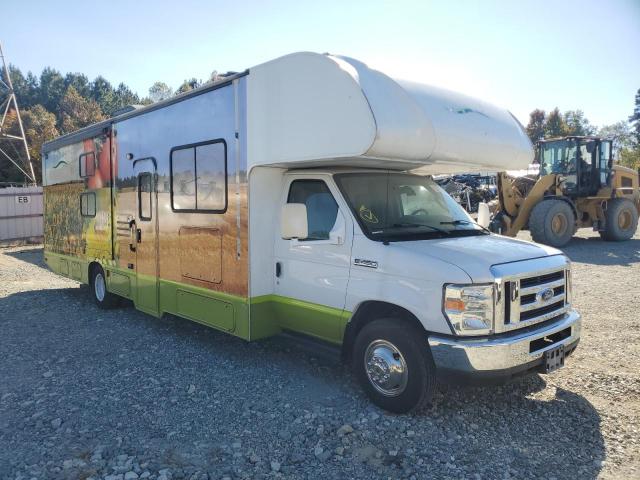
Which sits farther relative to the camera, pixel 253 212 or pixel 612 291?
pixel 612 291

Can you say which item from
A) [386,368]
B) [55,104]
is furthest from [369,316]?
[55,104]

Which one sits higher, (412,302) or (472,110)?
(472,110)

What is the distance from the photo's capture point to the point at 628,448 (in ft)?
13.0

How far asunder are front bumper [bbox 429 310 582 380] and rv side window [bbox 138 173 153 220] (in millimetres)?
4502

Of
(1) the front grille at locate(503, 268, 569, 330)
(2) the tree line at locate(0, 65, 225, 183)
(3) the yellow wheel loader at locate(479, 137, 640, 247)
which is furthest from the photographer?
(2) the tree line at locate(0, 65, 225, 183)

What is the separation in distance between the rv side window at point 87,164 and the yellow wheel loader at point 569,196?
424 inches

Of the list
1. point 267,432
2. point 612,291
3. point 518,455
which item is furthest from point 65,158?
point 612,291

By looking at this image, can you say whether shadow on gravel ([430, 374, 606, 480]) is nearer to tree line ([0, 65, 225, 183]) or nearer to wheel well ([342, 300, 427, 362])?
wheel well ([342, 300, 427, 362])

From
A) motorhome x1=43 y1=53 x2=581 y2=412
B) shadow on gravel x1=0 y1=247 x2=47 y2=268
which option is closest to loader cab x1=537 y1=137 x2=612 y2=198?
motorhome x1=43 y1=53 x2=581 y2=412

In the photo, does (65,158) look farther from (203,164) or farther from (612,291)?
(612,291)

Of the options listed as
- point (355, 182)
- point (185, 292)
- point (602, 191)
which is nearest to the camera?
point (355, 182)

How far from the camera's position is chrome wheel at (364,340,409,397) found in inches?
173

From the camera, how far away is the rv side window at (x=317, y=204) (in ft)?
16.6

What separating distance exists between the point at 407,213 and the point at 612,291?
20.1 feet
